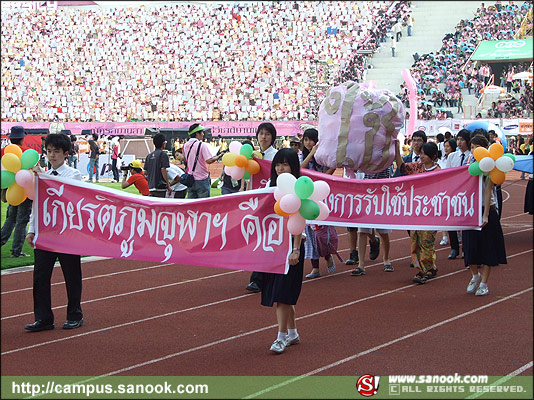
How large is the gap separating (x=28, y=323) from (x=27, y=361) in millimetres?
1405

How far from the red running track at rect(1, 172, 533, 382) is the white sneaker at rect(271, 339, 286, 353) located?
2.9 inches

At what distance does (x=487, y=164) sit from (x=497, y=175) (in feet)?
0.48

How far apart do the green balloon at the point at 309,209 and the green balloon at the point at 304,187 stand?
5 centimetres

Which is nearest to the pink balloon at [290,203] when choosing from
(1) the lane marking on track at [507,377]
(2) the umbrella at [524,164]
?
(1) the lane marking on track at [507,377]

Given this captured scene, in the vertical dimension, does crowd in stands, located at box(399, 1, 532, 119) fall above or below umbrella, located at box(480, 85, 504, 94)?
above

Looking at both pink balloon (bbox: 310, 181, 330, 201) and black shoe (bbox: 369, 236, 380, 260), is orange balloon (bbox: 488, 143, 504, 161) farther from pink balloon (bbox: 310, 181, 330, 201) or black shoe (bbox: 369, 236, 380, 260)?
black shoe (bbox: 369, 236, 380, 260)

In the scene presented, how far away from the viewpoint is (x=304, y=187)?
5.78m

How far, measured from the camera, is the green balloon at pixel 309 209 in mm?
5809

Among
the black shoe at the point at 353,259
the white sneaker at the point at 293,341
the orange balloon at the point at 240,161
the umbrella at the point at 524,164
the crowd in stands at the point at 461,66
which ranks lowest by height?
the black shoe at the point at 353,259

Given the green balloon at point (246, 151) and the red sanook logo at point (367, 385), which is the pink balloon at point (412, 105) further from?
the red sanook logo at point (367, 385)

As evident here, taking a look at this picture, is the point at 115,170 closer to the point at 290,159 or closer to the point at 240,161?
the point at 240,161

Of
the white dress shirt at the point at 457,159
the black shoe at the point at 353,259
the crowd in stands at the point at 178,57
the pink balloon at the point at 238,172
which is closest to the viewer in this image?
the pink balloon at the point at 238,172

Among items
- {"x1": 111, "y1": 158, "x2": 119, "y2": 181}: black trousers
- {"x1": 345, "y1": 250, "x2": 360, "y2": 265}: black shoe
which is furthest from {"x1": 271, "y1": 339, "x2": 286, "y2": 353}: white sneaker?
{"x1": 111, "y1": 158, "x2": 119, "y2": 181}: black trousers

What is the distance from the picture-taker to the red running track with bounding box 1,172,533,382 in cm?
584
